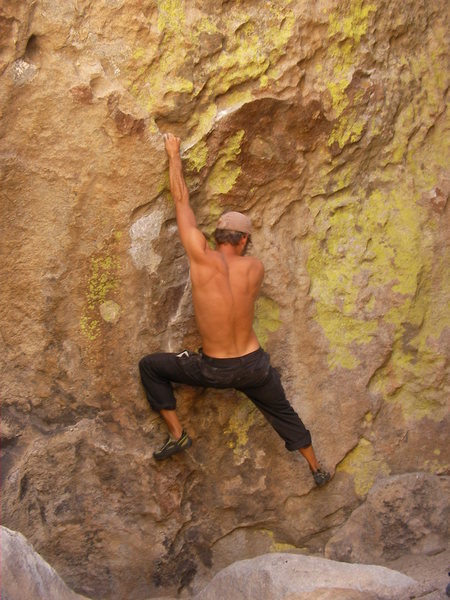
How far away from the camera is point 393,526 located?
4215 millimetres

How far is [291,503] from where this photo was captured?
13.8 ft

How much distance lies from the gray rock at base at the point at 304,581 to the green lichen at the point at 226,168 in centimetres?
176

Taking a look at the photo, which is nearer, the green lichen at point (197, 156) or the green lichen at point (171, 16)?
the green lichen at point (171, 16)

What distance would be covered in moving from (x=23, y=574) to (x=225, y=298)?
1.46 meters

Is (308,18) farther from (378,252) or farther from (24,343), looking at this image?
(24,343)

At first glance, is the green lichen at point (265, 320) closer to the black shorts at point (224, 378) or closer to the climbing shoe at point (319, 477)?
the black shorts at point (224, 378)

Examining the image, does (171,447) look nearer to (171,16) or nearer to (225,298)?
(225,298)

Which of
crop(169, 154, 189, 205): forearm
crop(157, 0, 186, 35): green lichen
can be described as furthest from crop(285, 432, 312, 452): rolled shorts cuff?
crop(157, 0, 186, 35): green lichen

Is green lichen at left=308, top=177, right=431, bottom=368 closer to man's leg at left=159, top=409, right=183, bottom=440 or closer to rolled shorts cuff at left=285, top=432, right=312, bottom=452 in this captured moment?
rolled shorts cuff at left=285, top=432, right=312, bottom=452

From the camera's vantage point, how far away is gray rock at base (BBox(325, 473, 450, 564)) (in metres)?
4.20

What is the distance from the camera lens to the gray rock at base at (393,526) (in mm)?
4203

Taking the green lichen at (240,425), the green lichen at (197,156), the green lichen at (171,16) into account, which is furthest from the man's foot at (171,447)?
the green lichen at (171,16)

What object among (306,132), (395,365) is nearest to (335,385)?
(395,365)

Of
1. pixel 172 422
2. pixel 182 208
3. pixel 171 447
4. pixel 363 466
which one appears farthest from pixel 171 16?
pixel 363 466
